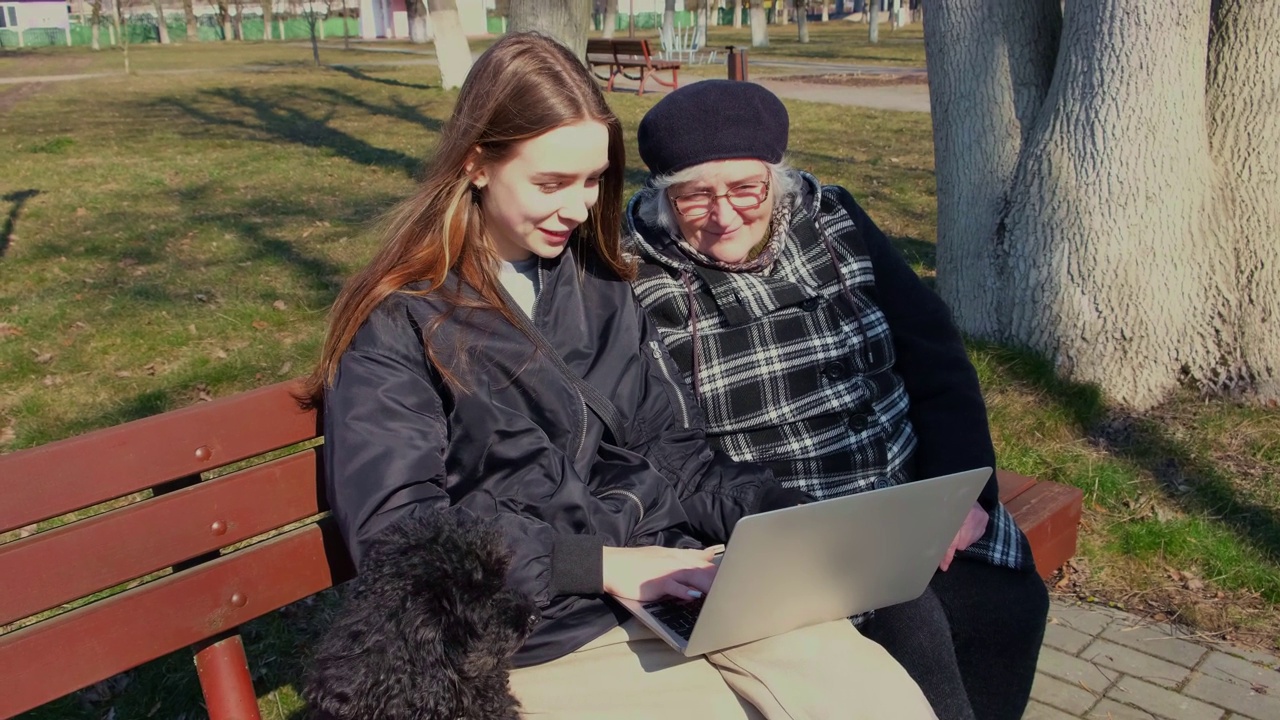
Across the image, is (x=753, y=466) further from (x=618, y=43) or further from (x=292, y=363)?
(x=618, y=43)

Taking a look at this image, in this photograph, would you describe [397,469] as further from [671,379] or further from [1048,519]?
[1048,519]

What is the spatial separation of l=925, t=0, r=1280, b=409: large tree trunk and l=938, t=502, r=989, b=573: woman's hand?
6.80ft

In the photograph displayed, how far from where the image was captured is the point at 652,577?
2.21m

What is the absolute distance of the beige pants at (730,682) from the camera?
2.09 metres

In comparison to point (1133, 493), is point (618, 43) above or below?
above

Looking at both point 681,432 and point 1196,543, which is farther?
point 1196,543

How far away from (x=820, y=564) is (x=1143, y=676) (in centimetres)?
183

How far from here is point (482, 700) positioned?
1921mm

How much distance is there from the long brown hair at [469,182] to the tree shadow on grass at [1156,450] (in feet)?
9.07

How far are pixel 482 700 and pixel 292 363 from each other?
318 cm

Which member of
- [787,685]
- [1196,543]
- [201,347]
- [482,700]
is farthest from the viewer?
[201,347]

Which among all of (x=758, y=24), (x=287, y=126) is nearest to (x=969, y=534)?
(x=287, y=126)

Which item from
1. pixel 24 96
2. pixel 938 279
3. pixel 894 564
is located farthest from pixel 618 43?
pixel 894 564

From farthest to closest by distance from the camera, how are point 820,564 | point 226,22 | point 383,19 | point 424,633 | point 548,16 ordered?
point 383,19
point 226,22
point 548,16
point 820,564
point 424,633
